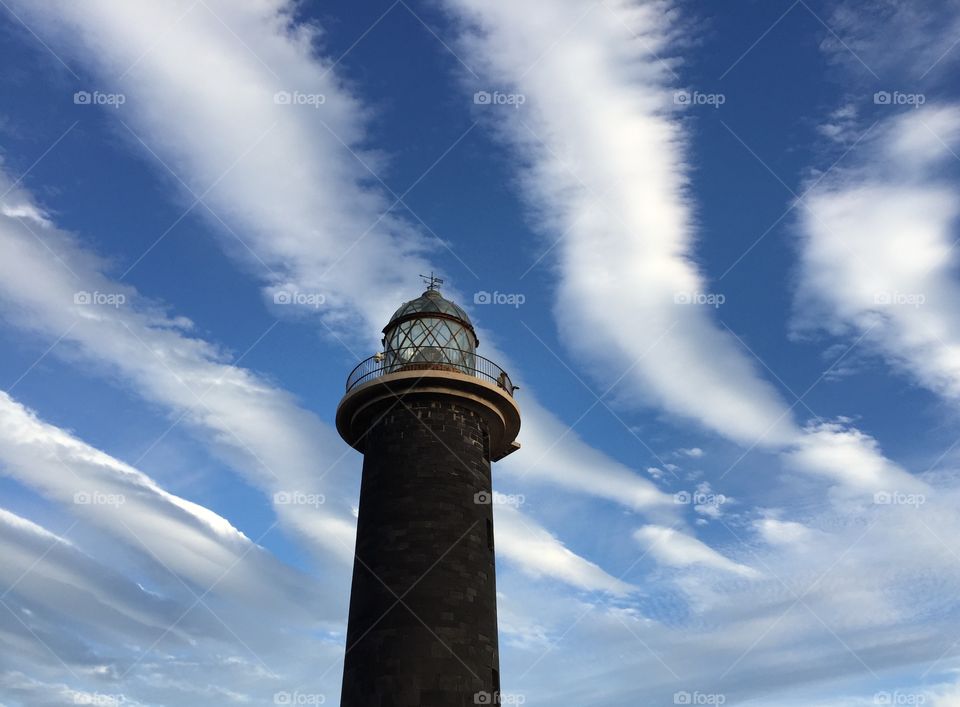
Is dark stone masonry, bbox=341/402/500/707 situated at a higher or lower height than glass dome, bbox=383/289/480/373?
lower

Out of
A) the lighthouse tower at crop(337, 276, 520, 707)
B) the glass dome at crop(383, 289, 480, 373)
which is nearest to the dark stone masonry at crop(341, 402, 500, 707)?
the lighthouse tower at crop(337, 276, 520, 707)

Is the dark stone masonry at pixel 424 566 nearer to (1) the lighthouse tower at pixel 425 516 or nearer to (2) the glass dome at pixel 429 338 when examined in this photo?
(1) the lighthouse tower at pixel 425 516

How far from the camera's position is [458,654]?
64.7 ft

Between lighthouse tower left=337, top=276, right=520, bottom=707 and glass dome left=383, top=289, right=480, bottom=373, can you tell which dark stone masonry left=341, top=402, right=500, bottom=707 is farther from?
glass dome left=383, top=289, right=480, bottom=373

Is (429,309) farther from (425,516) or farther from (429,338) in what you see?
(425,516)

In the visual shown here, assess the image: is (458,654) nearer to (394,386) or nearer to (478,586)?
(478,586)

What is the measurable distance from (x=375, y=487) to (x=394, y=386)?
2.99m

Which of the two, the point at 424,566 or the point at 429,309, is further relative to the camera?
the point at 429,309

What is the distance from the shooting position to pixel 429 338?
2502 cm

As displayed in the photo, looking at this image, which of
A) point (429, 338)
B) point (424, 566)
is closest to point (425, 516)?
point (424, 566)

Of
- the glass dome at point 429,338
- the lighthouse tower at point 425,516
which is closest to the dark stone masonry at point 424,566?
the lighthouse tower at point 425,516

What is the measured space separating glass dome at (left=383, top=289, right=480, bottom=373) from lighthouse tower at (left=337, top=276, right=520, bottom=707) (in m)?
0.04

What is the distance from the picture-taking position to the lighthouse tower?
19.6 metres

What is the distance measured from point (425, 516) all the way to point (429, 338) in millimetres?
Result: 6074
